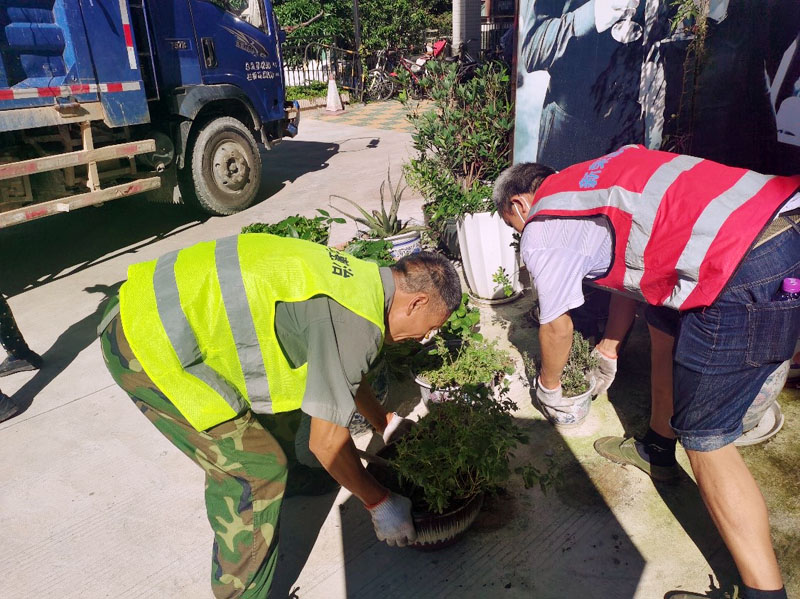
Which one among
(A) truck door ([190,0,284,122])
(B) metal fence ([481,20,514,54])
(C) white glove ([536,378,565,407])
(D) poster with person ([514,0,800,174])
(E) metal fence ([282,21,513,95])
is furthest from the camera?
(E) metal fence ([282,21,513,95])

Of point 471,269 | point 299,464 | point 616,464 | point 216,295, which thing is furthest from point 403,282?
point 471,269

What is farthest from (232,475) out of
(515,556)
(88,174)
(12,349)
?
(88,174)

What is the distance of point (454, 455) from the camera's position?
2.12 meters

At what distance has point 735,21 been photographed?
3.46 m

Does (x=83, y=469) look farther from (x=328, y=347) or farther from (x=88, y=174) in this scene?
(x=88, y=174)

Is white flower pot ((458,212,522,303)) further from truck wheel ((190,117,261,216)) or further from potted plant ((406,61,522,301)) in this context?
truck wheel ((190,117,261,216))

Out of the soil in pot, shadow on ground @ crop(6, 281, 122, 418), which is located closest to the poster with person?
the soil in pot

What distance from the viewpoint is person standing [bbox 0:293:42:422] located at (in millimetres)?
3600

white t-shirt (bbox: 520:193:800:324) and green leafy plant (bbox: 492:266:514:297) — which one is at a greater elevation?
white t-shirt (bbox: 520:193:800:324)

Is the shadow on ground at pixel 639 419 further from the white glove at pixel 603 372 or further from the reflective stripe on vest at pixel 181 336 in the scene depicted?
the reflective stripe on vest at pixel 181 336

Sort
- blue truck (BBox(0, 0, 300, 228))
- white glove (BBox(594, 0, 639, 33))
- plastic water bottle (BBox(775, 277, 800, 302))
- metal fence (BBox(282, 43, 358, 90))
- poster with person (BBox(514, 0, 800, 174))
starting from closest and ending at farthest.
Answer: plastic water bottle (BBox(775, 277, 800, 302)) → poster with person (BBox(514, 0, 800, 174)) → white glove (BBox(594, 0, 639, 33)) → blue truck (BBox(0, 0, 300, 228)) → metal fence (BBox(282, 43, 358, 90))

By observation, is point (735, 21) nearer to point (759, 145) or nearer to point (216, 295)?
point (759, 145)

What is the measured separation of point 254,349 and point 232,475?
434mm

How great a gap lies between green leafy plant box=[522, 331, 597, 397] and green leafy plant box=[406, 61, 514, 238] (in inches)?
65.8
